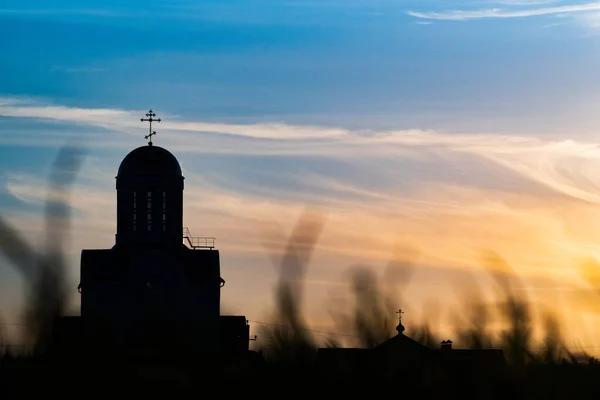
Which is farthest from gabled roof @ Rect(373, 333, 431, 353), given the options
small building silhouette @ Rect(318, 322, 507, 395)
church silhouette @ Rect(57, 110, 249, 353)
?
church silhouette @ Rect(57, 110, 249, 353)

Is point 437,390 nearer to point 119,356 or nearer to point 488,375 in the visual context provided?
point 488,375

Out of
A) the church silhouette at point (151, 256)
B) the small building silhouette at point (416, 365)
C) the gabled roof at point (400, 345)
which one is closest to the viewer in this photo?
the gabled roof at point (400, 345)

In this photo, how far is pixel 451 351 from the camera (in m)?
19.6

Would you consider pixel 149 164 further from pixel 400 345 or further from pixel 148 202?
pixel 400 345

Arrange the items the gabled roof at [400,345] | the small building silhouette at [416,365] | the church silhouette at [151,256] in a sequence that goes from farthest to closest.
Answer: the church silhouette at [151,256]
the small building silhouette at [416,365]
the gabled roof at [400,345]

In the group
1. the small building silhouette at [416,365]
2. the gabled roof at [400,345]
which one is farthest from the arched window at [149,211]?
the small building silhouette at [416,365]

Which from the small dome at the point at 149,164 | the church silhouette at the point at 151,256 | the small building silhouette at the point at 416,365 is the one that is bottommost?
the small building silhouette at the point at 416,365

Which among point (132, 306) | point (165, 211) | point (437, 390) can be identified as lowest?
point (437, 390)

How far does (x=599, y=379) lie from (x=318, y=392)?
12.7ft

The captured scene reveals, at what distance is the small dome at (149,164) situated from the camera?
243 feet

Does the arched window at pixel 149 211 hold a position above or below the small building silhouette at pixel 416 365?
above

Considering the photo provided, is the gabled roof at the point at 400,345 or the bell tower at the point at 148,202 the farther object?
the bell tower at the point at 148,202

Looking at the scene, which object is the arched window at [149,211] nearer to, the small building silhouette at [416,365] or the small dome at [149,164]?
the small dome at [149,164]

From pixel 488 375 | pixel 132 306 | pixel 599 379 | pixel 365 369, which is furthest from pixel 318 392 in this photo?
pixel 132 306
